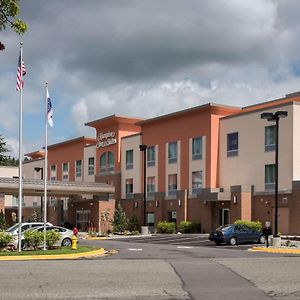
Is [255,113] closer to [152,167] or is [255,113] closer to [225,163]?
[225,163]

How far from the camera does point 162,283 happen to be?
15.3m

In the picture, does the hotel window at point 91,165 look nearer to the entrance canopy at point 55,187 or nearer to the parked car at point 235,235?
the entrance canopy at point 55,187

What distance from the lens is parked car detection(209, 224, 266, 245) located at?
1555 inches

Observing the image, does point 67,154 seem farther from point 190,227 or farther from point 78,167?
point 190,227

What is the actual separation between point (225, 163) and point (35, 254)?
31695 mm

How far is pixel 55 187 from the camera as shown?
212 feet

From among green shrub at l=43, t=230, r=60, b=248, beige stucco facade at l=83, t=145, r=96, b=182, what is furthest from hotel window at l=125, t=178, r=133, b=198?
green shrub at l=43, t=230, r=60, b=248

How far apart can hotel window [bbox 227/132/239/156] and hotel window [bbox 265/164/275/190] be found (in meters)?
4.18

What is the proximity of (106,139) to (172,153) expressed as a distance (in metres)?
13.4

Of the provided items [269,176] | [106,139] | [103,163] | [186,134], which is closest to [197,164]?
[186,134]

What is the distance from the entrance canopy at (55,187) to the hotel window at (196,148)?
1387 cm

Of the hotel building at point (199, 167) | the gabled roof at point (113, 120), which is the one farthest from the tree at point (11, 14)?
the gabled roof at point (113, 120)

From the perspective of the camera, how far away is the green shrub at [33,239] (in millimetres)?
29031

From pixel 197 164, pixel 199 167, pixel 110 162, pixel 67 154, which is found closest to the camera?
pixel 199 167
